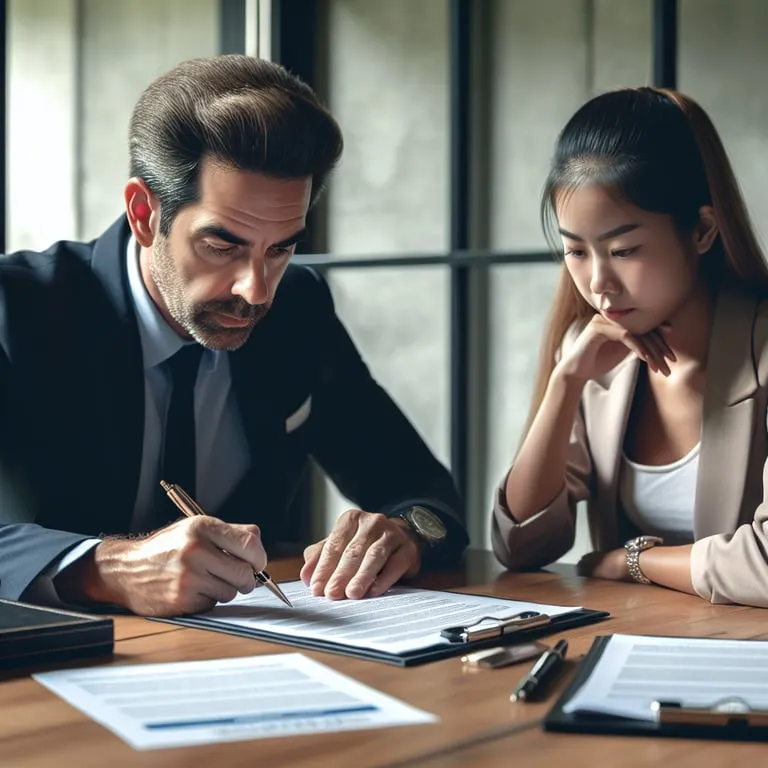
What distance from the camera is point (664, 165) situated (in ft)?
6.55

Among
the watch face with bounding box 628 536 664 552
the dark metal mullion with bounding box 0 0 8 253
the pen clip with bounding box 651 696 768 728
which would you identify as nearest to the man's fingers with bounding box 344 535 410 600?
the watch face with bounding box 628 536 664 552

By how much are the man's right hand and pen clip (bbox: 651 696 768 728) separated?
0.64 meters

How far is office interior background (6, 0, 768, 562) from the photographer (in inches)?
107

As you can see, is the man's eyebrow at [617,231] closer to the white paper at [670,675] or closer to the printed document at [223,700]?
the white paper at [670,675]

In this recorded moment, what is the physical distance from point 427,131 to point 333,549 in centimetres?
172

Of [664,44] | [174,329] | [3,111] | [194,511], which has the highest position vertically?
[664,44]

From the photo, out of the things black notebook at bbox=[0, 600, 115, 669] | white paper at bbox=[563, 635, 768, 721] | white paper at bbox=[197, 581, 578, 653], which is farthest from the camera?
white paper at bbox=[197, 581, 578, 653]

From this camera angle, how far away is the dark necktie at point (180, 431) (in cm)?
203

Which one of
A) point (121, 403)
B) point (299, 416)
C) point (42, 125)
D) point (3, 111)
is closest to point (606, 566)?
point (299, 416)

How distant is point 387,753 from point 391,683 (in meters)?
0.22

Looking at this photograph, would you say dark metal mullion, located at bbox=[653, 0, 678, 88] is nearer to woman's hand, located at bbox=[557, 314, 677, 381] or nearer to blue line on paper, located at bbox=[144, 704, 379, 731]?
woman's hand, located at bbox=[557, 314, 677, 381]

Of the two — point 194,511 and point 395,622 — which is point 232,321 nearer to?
point 194,511

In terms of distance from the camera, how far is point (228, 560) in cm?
151

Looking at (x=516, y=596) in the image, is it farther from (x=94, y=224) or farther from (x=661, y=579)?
(x=94, y=224)
